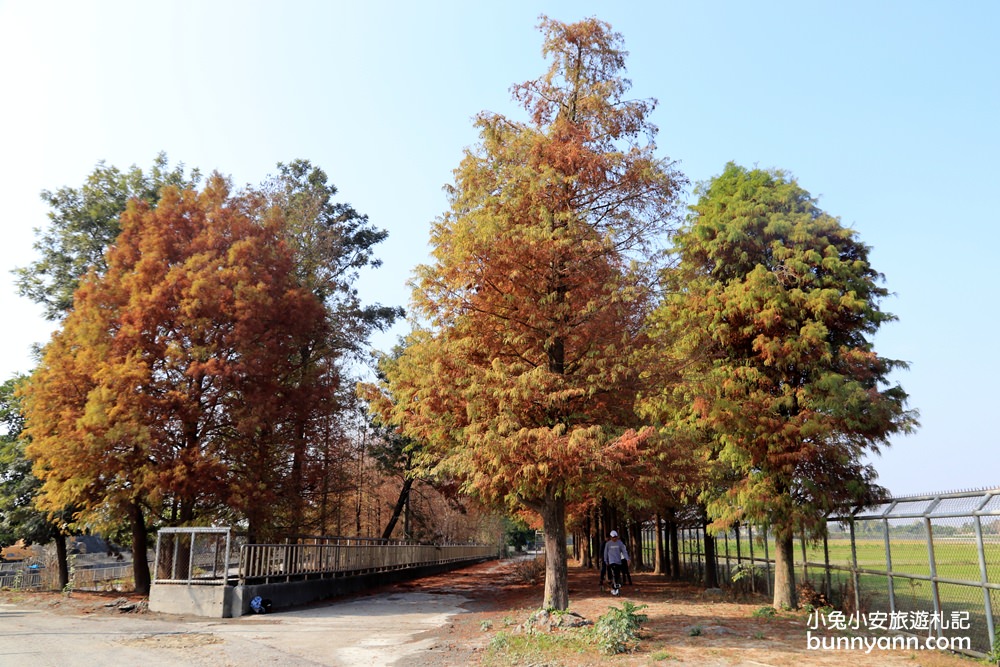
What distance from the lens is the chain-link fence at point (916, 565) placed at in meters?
8.65

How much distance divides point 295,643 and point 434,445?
4.18 metres

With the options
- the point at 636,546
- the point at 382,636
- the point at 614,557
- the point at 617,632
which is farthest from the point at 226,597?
the point at 636,546

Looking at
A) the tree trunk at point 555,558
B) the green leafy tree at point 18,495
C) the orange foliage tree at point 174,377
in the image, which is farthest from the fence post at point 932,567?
the green leafy tree at point 18,495

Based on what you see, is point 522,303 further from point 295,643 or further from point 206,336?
point 206,336

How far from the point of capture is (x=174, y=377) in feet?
59.9

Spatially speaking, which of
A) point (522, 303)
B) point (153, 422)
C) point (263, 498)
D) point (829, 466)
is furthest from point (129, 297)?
point (829, 466)

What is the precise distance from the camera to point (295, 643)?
35.7 feet

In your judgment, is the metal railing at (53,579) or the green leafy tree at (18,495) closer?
the green leafy tree at (18,495)

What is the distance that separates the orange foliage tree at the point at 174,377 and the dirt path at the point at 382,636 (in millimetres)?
3343

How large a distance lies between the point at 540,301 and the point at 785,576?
8274 millimetres

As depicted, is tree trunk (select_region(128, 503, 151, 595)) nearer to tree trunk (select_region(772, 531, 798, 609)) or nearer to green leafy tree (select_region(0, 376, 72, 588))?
green leafy tree (select_region(0, 376, 72, 588))

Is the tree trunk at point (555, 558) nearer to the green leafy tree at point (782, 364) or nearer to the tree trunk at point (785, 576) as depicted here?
the green leafy tree at point (782, 364)

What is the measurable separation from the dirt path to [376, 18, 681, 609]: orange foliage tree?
242cm

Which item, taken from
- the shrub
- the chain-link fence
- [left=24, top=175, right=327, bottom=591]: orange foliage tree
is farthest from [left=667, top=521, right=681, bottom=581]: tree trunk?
the shrub
